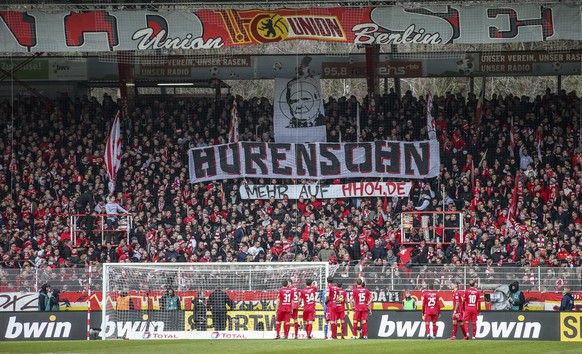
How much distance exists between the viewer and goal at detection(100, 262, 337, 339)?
2427 cm

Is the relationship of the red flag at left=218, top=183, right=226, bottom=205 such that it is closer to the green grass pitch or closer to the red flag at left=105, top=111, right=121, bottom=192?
the red flag at left=105, top=111, right=121, bottom=192

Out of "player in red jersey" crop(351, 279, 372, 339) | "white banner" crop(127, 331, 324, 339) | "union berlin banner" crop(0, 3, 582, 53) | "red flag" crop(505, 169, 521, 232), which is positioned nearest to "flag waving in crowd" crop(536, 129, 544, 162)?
→ "red flag" crop(505, 169, 521, 232)

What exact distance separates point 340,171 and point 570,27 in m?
7.83

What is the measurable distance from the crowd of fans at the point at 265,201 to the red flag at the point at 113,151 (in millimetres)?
271

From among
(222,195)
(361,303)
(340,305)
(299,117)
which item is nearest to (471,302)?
(361,303)

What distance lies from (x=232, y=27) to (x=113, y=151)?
5799 millimetres

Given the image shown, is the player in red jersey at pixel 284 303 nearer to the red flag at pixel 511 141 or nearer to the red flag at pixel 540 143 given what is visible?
the red flag at pixel 511 141

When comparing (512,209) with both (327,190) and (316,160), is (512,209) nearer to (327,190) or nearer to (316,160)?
(327,190)

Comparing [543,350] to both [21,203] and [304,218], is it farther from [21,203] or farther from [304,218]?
[21,203]

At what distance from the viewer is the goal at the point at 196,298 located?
24.3 meters

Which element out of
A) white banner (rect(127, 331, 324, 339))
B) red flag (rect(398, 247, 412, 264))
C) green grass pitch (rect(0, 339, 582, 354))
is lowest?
white banner (rect(127, 331, 324, 339))

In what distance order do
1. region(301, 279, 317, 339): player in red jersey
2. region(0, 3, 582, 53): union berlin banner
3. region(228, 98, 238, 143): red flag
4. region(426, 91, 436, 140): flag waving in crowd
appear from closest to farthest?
region(301, 279, 317, 339): player in red jersey
region(0, 3, 582, 53): union berlin banner
region(426, 91, 436, 140): flag waving in crowd
region(228, 98, 238, 143): red flag

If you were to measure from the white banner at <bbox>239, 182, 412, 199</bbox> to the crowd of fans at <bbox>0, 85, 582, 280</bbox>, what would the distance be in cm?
25

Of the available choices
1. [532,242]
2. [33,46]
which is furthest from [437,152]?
[33,46]
